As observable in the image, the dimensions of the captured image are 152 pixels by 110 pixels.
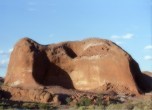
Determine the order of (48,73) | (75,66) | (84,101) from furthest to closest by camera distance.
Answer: (75,66)
(48,73)
(84,101)

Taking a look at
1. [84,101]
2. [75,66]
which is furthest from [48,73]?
[84,101]

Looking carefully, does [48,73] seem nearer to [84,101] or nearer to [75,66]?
[75,66]

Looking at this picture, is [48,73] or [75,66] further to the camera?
[75,66]

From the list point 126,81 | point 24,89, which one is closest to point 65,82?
point 126,81

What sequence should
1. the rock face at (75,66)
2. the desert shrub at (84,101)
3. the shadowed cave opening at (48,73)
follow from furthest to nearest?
the shadowed cave opening at (48,73), the rock face at (75,66), the desert shrub at (84,101)

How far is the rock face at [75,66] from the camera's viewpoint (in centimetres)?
5256

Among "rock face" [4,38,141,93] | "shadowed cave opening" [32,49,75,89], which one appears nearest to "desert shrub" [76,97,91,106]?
"rock face" [4,38,141,93]

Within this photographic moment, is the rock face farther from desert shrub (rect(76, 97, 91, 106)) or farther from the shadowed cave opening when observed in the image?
desert shrub (rect(76, 97, 91, 106))

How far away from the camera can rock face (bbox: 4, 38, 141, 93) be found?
172 ft

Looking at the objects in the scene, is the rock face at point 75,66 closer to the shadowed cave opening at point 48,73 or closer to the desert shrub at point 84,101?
the shadowed cave opening at point 48,73

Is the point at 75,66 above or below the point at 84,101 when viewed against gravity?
above

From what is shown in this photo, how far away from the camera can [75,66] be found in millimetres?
55844

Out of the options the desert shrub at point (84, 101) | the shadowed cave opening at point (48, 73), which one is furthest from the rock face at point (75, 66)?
the desert shrub at point (84, 101)

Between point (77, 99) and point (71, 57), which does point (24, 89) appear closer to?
point (77, 99)
